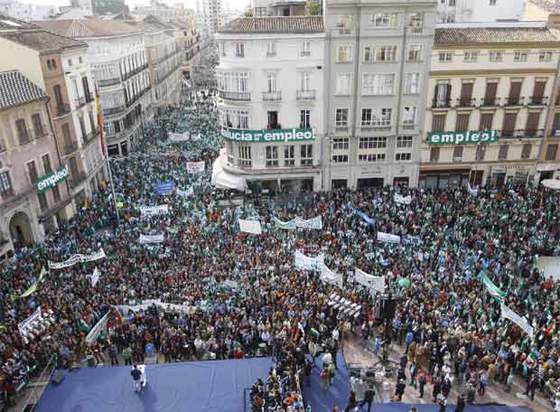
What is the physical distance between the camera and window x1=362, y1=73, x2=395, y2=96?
40906 mm

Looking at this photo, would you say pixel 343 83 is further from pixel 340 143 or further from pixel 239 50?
pixel 239 50

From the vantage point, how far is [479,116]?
→ 1671 inches

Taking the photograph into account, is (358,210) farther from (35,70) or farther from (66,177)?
(35,70)

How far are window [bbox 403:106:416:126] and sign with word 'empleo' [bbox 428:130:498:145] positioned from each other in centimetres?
207

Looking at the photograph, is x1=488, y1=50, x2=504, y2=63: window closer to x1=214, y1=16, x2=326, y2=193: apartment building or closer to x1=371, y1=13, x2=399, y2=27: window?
x1=371, y1=13, x2=399, y2=27: window

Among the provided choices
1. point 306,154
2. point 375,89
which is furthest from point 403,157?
point 306,154

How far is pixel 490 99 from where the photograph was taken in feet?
138

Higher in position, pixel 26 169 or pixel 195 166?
pixel 26 169

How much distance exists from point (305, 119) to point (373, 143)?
6.88m

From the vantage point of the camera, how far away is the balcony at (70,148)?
131 ft

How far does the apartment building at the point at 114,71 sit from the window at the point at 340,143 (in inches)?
1040

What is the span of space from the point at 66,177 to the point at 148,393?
25.2 metres

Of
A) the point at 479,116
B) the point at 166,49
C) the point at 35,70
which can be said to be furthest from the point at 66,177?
the point at 166,49

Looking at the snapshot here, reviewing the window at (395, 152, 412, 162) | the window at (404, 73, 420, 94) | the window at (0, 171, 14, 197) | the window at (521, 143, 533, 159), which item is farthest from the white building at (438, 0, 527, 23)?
the window at (0, 171, 14, 197)
